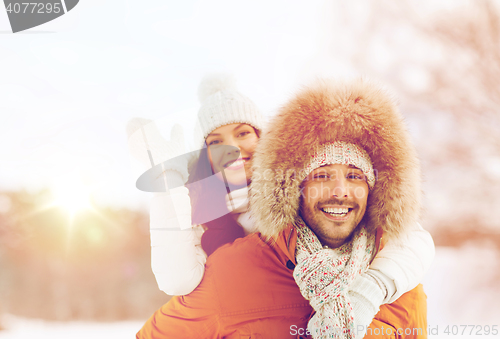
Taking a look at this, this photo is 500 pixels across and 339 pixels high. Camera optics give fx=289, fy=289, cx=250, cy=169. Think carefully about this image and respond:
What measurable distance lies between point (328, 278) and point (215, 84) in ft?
4.58

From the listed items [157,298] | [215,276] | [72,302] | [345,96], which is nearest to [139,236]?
[157,298]

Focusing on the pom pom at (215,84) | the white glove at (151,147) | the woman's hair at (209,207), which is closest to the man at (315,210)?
the woman's hair at (209,207)

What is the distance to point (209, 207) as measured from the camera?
1.74 metres

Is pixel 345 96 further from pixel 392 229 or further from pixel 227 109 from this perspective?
pixel 227 109

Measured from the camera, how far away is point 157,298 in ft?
11.9

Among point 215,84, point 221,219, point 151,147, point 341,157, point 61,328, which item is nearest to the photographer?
point 341,157

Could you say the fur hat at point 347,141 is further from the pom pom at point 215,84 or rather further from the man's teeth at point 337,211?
the pom pom at point 215,84

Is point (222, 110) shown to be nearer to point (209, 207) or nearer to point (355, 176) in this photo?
point (209, 207)

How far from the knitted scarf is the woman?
48mm

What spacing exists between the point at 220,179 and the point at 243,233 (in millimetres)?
349

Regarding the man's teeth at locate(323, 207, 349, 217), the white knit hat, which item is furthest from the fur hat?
the white knit hat

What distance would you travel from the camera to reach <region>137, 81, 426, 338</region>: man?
1225 millimetres

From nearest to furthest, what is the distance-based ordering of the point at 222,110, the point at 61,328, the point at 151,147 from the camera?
the point at 151,147
the point at 222,110
the point at 61,328

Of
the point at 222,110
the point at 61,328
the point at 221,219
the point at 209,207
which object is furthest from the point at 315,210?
the point at 61,328
